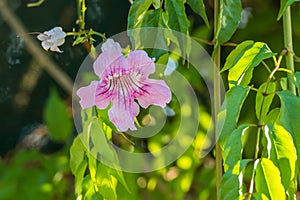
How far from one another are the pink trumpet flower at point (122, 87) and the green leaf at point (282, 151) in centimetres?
11

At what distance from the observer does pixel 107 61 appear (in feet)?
2.10

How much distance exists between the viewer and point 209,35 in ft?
5.06

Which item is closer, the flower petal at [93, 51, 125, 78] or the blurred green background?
the flower petal at [93, 51, 125, 78]

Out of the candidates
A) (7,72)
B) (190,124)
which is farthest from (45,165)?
(190,124)

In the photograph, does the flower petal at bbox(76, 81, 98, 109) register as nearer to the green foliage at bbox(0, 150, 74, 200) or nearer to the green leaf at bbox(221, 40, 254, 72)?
the green leaf at bbox(221, 40, 254, 72)

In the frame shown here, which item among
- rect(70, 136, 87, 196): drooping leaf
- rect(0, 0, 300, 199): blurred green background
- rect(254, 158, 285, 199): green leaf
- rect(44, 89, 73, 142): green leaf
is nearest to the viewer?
rect(254, 158, 285, 199): green leaf

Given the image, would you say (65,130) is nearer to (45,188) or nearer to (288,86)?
(45,188)

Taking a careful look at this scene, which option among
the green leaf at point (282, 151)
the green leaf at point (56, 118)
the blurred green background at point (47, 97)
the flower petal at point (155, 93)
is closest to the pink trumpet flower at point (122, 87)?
the flower petal at point (155, 93)

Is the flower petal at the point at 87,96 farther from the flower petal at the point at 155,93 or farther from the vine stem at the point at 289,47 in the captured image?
the vine stem at the point at 289,47

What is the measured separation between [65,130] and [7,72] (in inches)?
8.2

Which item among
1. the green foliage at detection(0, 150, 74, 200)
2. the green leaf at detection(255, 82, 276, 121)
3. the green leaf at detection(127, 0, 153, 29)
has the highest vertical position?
the green leaf at detection(127, 0, 153, 29)

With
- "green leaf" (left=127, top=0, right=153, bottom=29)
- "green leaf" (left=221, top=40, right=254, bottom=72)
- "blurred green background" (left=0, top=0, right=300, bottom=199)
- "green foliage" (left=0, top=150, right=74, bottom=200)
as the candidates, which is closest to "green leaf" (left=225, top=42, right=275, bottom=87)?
"green leaf" (left=221, top=40, right=254, bottom=72)

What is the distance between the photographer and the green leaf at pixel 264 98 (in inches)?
26.5

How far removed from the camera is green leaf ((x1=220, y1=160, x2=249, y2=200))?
61 centimetres
